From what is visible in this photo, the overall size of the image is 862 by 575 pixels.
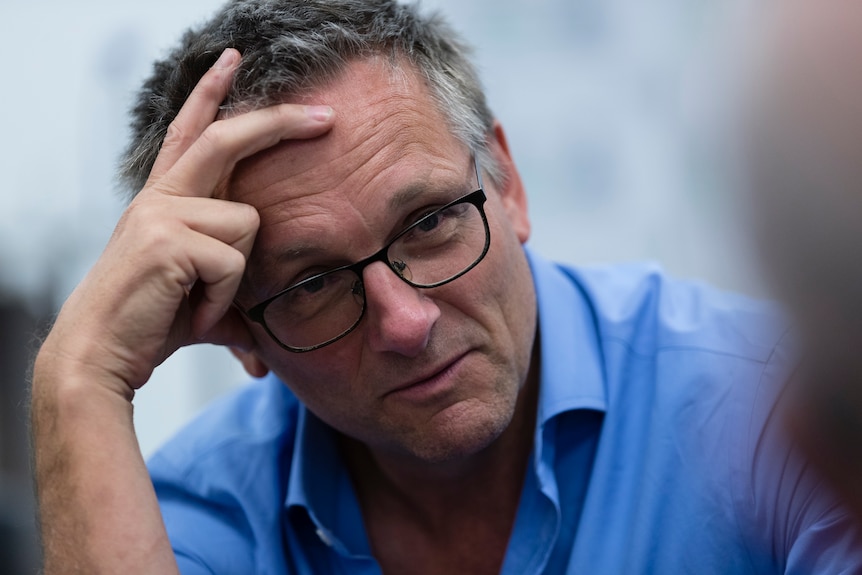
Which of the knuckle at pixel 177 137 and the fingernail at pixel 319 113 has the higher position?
the fingernail at pixel 319 113

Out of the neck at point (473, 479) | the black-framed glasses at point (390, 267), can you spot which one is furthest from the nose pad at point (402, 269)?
the neck at point (473, 479)

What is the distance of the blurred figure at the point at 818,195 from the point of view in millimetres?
594

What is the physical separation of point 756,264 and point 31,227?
179 inches

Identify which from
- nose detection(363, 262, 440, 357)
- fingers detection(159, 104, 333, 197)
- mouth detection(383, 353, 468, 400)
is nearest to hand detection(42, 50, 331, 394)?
fingers detection(159, 104, 333, 197)

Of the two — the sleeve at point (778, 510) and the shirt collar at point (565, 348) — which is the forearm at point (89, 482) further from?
the sleeve at point (778, 510)

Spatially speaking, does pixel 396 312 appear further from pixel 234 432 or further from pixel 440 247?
pixel 234 432

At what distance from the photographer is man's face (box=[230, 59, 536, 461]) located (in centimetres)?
190

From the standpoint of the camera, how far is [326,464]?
242 cm

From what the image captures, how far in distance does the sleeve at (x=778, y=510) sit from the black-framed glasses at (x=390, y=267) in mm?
689

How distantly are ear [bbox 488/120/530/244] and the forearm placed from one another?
106 cm

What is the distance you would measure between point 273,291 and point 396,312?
0.31 m

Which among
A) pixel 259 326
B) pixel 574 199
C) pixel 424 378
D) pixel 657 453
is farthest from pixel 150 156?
pixel 574 199

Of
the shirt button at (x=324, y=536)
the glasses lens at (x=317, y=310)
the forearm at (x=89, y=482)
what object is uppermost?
the glasses lens at (x=317, y=310)

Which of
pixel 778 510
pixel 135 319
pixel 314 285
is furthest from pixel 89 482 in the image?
pixel 778 510
